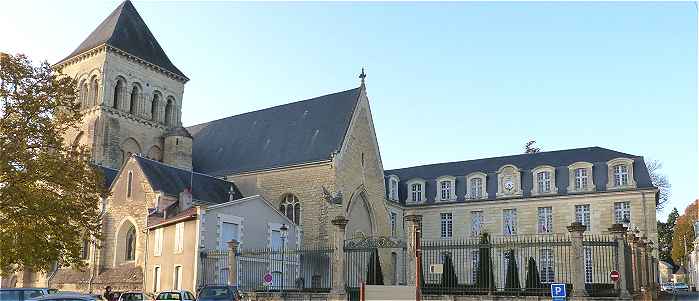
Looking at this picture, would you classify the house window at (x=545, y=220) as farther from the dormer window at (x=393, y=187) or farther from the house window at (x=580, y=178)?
the dormer window at (x=393, y=187)

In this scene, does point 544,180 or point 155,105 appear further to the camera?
point 155,105

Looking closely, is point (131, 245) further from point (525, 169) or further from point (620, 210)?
point (620, 210)

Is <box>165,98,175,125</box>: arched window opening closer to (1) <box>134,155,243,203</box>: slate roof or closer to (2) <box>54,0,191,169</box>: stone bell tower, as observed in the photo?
(2) <box>54,0,191,169</box>: stone bell tower

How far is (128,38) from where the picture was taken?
1713 inches

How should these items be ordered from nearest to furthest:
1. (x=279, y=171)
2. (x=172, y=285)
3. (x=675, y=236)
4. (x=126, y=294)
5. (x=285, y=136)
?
(x=126, y=294), (x=172, y=285), (x=279, y=171), (x=285, y=136), (x=675, y=236)

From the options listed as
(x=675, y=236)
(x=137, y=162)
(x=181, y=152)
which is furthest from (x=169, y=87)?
(x=675, y=236)

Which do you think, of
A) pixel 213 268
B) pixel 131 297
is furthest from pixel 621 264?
pixel 213 268

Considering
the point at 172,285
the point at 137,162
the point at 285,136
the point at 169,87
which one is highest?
the point at 169,87

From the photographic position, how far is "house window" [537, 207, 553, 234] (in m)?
40.2

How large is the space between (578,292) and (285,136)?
78.5 feet

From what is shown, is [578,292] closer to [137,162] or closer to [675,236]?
[137,162]

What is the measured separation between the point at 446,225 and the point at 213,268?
21720 millimetres

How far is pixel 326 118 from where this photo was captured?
3822cm

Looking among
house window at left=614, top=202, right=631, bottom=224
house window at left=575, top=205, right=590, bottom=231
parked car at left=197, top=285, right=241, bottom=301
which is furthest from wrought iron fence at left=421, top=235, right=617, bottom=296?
parked car at left=197, top=285, right=241, bottom=301
